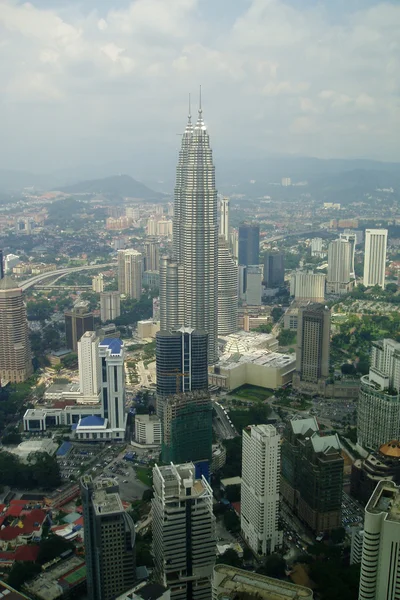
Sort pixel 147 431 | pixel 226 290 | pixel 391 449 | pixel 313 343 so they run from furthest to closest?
pixel 226 290
pixel 313 343
pixel 147 431
pixel 391 449

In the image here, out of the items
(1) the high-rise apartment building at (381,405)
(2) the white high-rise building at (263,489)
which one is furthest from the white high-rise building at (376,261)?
(2) the white high-rise building at (263,489)

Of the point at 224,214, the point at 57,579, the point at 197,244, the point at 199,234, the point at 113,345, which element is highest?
the point at 224,214

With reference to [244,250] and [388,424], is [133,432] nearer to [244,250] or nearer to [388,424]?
[388,424]

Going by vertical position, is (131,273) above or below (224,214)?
below

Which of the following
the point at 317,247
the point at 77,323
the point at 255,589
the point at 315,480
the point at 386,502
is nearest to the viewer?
the point at 255,589

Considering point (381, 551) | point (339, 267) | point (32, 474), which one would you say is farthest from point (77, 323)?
point (381, 551)

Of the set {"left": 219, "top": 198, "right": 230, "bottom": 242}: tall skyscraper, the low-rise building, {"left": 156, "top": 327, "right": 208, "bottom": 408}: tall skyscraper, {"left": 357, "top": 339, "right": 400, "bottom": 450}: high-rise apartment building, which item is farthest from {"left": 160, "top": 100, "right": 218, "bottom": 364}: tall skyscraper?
{"left": 219, "top": 198, "right": 230, "bottom": 242}: tall skyscraper

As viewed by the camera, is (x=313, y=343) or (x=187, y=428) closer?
(x=187, y=428)

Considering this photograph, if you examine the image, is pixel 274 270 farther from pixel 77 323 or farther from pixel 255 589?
pixel 255 589
